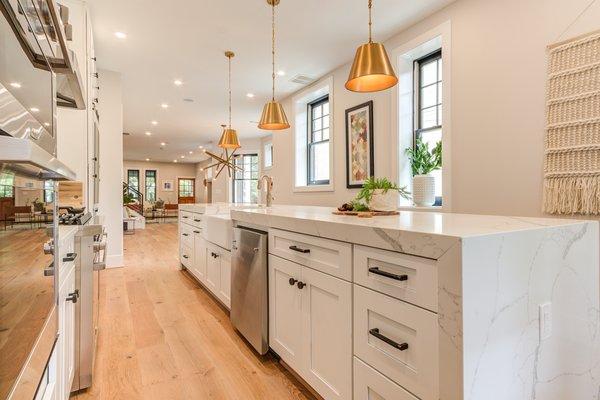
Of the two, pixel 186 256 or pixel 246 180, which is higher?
pixel 246 180

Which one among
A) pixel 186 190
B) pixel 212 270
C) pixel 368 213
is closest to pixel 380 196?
pixel 368 213

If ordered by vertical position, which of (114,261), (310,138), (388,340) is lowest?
(114,261)

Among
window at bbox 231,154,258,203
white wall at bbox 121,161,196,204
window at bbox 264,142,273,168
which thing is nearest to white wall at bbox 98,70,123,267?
window at bbox 264,142,273,168

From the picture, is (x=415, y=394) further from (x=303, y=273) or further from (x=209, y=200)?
(x=209, y=200)

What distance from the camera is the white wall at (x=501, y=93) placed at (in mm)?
2432

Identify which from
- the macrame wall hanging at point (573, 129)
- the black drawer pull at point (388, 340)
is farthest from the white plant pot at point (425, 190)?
the black drawer pull at point (388, 340)

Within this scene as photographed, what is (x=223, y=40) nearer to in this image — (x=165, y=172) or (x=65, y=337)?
(x=65, y=337)

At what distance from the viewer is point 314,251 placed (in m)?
1.60

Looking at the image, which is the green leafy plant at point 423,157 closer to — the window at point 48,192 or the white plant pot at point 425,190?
the white plant pot at point 425,190

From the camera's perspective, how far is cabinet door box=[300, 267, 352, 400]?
1371 millimetres

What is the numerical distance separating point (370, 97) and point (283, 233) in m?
2.80

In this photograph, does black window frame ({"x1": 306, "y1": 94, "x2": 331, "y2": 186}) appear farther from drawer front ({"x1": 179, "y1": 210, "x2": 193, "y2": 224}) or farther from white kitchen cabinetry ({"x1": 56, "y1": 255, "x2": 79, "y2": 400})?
white kitchen cabinetry ({"x1": 56, "y1": 255, "x2": 79, "y2": 400})

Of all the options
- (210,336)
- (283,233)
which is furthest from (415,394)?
(210,336)

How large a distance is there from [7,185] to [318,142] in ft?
16.2
